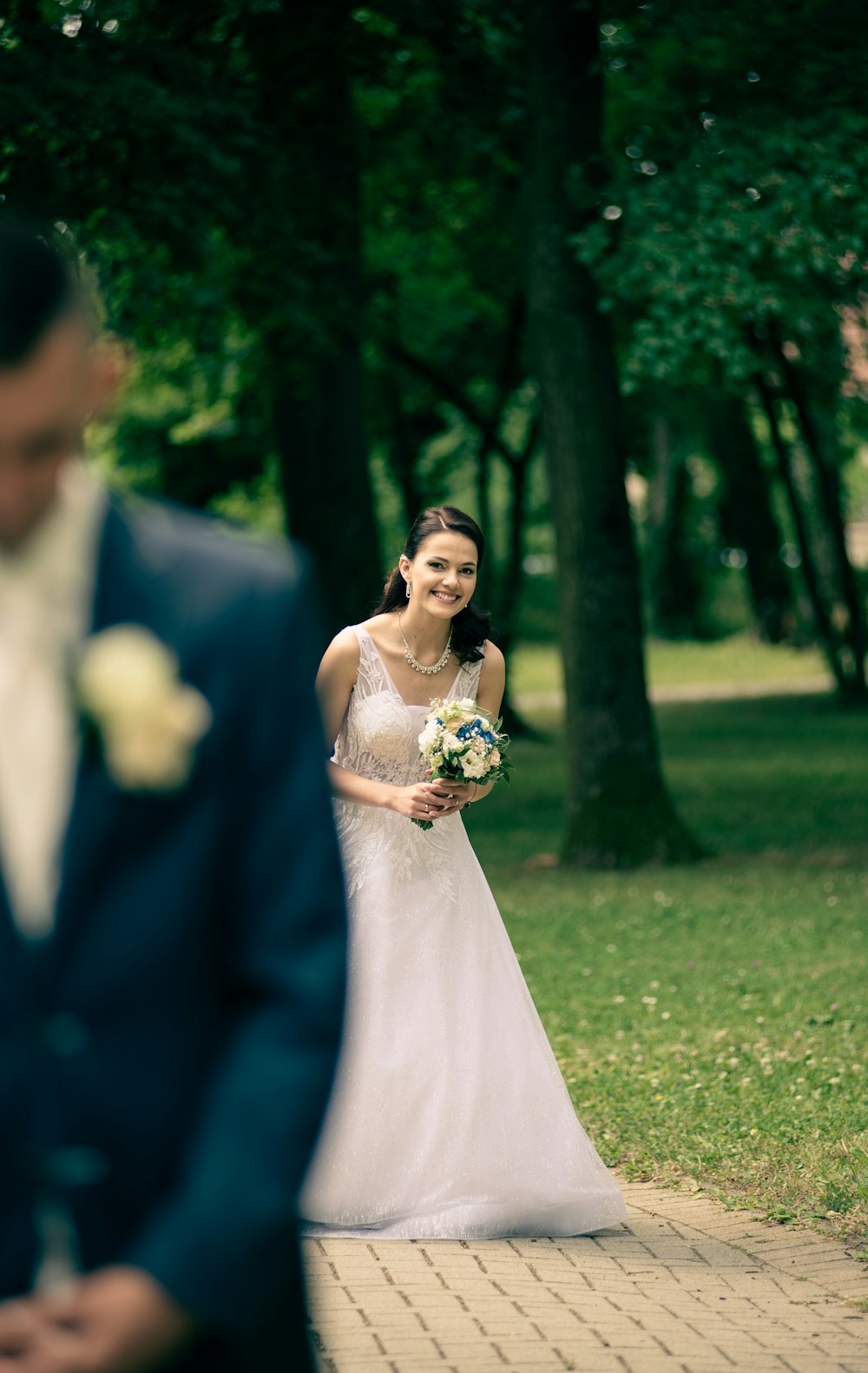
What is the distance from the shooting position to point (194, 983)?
197cm

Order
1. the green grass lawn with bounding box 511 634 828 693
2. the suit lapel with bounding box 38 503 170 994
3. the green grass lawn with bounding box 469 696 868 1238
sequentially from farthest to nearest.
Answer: the green grass lawn with bounding box 511 634 828 693 → the green grass lawn with bounding box 469 696 868 1238 → the suit lapel with bounding box 38 503 170 994

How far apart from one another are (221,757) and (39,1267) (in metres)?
0.56

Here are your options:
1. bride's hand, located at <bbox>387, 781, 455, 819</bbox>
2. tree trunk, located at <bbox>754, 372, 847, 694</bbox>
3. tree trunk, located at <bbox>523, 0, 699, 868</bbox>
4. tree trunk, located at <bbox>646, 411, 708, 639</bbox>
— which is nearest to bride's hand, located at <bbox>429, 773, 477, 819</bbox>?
bride's hand, located at <bbox>387, 781, 455, 819</bbox>

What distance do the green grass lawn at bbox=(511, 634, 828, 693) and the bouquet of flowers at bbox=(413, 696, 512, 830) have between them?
31.7 metres

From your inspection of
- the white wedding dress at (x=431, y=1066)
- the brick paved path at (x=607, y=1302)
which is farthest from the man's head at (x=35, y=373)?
the white wedding dress at (x=431, y=1066)

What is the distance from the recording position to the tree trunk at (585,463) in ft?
48.9

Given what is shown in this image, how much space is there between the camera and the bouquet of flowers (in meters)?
6.43

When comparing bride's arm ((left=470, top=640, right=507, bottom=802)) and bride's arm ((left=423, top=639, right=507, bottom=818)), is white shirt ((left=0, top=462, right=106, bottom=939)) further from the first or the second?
bride's arm ((left=470, top=640, right=507, bottom=802))

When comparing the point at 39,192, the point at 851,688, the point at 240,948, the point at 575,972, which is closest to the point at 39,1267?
the point at 240,948

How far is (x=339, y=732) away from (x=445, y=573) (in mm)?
716

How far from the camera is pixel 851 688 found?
3114 centimetres

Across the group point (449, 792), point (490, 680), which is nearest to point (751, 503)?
point (490, 680)

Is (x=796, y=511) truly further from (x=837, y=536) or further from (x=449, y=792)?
(x=449, y=792)

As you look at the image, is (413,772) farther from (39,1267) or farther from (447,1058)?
(39,1267)
